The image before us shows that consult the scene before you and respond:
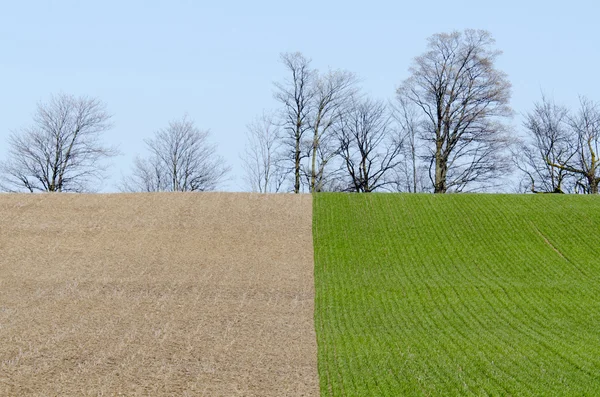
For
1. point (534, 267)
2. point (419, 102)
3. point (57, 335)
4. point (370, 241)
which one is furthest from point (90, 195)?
point (419, 102)

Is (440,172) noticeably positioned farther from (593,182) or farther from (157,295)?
(157,295)

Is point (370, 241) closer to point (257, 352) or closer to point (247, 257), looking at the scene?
point (247, 257)

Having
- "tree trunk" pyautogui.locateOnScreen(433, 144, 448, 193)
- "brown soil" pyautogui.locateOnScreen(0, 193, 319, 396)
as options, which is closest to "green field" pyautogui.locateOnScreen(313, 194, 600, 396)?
"brown soil" pyautogui.locateOnScreen(0, 193, 319, 396)

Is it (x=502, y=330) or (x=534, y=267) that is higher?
(x=534, y=267)

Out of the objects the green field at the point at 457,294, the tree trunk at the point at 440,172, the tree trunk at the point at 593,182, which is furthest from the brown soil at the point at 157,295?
the tree trunk at the point at 593,182

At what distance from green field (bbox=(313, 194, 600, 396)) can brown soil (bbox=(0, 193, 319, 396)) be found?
113 centimetres

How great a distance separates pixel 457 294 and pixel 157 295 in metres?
9.86

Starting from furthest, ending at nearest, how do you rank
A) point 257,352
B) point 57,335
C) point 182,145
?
point 182,145
point 57,335
point 257,352

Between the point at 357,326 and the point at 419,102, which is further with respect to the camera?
the point at 419,102

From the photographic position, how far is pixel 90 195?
116 ft

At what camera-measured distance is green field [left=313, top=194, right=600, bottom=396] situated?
14.9m

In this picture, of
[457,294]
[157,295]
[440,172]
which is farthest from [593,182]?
[157,295]

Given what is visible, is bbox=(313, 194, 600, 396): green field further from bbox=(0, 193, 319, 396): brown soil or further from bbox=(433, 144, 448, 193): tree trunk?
bbox=(433, 144, 448, 193): tree trunk

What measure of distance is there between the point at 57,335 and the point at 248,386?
6215mm
